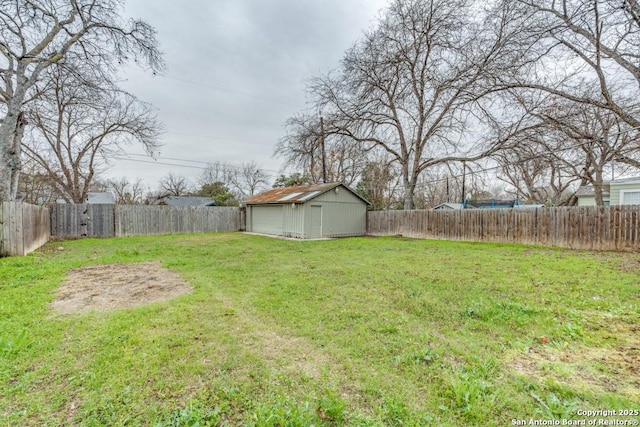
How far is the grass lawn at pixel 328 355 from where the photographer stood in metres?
1.87

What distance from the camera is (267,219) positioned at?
1602 cm

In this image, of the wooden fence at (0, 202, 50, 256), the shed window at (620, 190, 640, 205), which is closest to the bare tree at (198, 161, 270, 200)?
the wooden fence at (0, 202, 50, 256)

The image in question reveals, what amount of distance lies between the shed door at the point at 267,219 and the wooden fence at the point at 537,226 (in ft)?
20.5

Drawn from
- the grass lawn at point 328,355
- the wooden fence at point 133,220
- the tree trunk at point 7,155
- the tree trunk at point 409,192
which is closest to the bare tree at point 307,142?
the tree trunk at point 409,192

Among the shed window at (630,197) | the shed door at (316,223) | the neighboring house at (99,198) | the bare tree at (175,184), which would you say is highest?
the bare tree at (175,184)

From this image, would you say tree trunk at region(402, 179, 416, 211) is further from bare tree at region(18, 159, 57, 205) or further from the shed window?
bare tree at region(18, 159, 57, 205)

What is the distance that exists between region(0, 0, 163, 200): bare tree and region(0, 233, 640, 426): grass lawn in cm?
579

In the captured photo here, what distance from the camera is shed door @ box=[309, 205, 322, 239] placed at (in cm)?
1370

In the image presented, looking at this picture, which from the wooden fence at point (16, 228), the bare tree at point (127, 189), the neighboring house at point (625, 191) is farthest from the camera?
the bare tree at point (127, 189)

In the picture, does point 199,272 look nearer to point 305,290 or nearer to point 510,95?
point 305,290

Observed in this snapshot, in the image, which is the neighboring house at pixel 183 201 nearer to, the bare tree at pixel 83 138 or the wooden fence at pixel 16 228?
the bare tree at pixel 83 138

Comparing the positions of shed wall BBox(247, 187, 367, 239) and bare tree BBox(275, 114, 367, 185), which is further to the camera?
bare tree BBox(275, 114, 367, 185)

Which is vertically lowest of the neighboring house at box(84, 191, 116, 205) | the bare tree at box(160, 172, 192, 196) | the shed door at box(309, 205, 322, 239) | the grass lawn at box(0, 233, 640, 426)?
the grass lawn at box(0, 233, 640, 426)

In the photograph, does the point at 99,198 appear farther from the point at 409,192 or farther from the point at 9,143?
the point at 409,192
